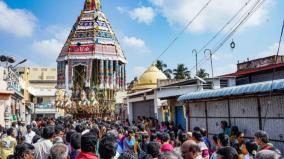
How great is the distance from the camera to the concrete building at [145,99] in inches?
883

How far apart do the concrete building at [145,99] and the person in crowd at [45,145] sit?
611 inches

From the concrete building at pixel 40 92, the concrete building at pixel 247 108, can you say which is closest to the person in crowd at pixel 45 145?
the concrete building at pixel 247 108

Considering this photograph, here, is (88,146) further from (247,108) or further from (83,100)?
(83,100)

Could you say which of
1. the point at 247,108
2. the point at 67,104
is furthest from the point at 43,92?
the point at 247,108

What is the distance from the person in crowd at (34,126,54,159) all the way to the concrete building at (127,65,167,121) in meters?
15.5

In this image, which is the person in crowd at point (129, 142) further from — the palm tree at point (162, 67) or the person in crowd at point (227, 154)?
the palm tree at point (162, 67)

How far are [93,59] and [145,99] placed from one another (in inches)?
656

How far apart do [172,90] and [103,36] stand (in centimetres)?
2209

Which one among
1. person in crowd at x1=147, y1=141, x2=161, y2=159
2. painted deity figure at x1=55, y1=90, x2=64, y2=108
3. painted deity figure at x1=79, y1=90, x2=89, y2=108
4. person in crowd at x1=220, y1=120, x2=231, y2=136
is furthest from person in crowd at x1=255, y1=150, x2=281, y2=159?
painted deity figure at x1=55, y1=90, x2=64, y2=108

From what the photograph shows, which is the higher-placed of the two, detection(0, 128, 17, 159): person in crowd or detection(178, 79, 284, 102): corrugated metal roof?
detection(178, 79, 284, 102): corrugated metal roof

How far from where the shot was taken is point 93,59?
3984 cm

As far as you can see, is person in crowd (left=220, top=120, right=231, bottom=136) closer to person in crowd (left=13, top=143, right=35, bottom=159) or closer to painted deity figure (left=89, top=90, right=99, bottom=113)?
person in crowd (left=13, top=143, right=35, bottom=159)

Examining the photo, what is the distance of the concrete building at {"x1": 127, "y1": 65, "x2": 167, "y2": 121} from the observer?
883 inches

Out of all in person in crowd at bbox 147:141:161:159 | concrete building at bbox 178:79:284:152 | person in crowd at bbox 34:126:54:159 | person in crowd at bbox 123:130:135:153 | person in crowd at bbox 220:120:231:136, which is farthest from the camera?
person in crowd at bbox 220:120:231:136
